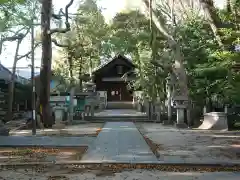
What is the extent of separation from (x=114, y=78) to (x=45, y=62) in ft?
89.3

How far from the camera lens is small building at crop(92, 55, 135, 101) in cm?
4719

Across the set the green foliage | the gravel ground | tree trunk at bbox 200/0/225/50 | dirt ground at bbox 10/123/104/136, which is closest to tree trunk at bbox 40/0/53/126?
dirt ground at bbox 10/123/104/136

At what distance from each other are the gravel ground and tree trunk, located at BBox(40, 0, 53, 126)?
43.0 feet

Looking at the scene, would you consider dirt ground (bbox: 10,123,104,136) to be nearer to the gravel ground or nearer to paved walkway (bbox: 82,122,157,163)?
paved walkway (bbox: 82,122,157,163)

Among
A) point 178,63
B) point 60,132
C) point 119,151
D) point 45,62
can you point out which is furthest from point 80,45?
point 119,151

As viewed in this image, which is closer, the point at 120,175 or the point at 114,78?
the point at 120,175

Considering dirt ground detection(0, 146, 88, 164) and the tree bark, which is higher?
the tree bark

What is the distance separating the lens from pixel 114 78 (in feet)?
160

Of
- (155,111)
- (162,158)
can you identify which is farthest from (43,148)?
(155,111)

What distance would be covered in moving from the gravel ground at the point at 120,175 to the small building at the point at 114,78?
37.4 m

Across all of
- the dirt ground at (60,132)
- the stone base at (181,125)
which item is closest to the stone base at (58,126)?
the dirt ground at (60,132)

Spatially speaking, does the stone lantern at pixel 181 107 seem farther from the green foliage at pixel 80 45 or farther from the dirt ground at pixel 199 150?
the green foliage at pixel 80 45

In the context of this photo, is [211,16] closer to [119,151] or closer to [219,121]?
[219,121]

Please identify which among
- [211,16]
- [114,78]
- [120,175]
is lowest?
[120,175]
